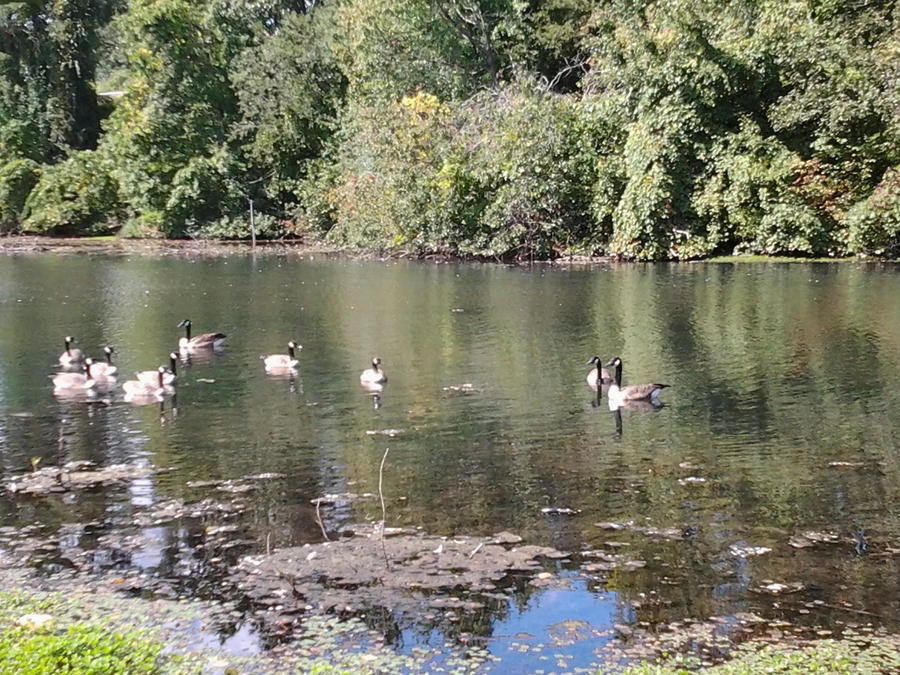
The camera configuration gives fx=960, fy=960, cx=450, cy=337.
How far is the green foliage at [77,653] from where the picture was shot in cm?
571

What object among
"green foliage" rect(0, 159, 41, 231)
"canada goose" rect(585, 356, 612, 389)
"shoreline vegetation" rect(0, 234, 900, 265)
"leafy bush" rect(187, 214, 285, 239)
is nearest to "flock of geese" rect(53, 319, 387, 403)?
"canada goose" rect(585, 356, 612, 389)

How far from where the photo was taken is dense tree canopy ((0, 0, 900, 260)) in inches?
1485

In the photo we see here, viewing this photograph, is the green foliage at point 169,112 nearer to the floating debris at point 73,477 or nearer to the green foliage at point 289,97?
the green foliage at point 289,97

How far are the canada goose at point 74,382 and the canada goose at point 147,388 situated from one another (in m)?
0.82

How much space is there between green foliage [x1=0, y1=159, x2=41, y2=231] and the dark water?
34.6m

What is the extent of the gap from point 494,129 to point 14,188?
113 feet

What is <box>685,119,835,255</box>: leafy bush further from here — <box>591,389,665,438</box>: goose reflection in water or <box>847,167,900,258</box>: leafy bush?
<box>591,389,665,438</box>: goose reflection in water

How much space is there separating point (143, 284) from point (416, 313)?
41.4 feet

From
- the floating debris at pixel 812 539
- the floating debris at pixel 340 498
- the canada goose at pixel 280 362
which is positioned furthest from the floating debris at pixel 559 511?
the canada goose at pixel 280 362

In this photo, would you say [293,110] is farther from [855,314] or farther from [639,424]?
[639,424]

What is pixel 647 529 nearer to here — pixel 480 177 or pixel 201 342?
pixel 201 342

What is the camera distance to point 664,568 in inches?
339

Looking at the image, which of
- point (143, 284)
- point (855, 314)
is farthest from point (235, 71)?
point (855, 314)

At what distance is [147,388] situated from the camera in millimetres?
16938
